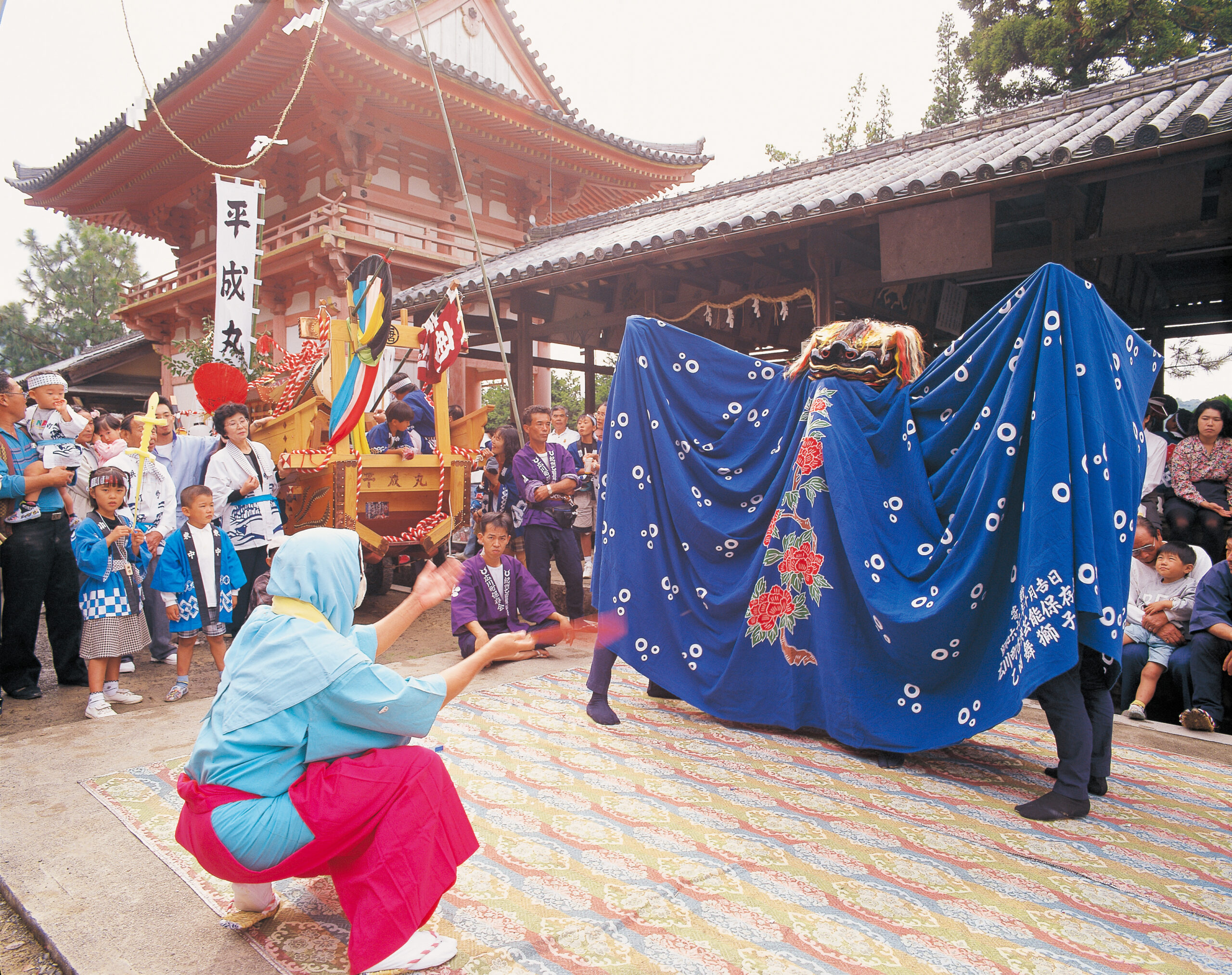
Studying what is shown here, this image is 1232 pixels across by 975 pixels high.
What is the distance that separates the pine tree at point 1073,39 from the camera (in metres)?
13.6

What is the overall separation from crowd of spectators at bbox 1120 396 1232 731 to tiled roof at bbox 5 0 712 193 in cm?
980

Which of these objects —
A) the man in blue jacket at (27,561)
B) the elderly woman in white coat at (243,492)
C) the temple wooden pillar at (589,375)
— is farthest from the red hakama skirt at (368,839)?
the temple wooden pillar at (589,375)

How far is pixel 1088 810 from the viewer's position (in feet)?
9.05

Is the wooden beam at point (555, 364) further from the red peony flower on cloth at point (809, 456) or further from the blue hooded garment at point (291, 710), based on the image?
the blue hooded garment at point (291, 710)

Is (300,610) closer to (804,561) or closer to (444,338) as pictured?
(804,561)

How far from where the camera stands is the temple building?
10.5 meters

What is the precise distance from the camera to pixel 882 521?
130 inches

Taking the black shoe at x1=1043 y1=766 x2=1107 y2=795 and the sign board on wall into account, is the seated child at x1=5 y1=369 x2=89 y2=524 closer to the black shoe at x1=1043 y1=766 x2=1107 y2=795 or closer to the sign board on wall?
the black shoe at x1=1043 y1=766 x2=1107 y2=795

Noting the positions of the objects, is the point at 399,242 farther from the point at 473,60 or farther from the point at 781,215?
the point at 781,215

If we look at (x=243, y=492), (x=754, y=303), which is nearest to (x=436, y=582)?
(x=243, y=492)

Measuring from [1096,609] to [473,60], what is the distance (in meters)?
15.1

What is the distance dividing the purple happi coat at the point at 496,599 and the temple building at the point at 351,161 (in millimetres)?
5485

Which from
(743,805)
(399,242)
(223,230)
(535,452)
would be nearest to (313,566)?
(743,805)

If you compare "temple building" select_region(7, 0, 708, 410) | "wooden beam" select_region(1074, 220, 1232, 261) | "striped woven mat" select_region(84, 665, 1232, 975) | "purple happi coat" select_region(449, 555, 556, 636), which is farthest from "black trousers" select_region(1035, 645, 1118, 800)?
"temple building" select_region(7, 0, 708, 410)
